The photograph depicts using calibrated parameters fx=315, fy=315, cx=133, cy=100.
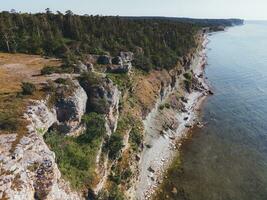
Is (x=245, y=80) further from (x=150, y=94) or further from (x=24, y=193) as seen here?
(x=24, y=193)

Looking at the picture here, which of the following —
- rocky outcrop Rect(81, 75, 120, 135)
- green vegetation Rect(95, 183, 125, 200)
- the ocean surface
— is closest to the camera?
green vegetation Rect(95, 183, 125, 200)

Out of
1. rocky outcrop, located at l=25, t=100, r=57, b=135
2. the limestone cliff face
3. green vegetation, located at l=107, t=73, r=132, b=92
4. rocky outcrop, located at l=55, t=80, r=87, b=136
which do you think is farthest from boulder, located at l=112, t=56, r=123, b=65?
the limestone cliff face

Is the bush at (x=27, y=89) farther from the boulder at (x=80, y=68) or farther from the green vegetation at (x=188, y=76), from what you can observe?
the green vegetation at (x=188, y=76)

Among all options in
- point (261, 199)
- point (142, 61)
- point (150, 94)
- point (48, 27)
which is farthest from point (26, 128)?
point (48, 27)

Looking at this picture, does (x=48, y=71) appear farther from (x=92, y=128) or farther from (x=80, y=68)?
(x=92, y=128)

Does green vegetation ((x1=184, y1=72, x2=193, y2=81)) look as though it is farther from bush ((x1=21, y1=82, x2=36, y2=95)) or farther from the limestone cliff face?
the limestone cliff face
